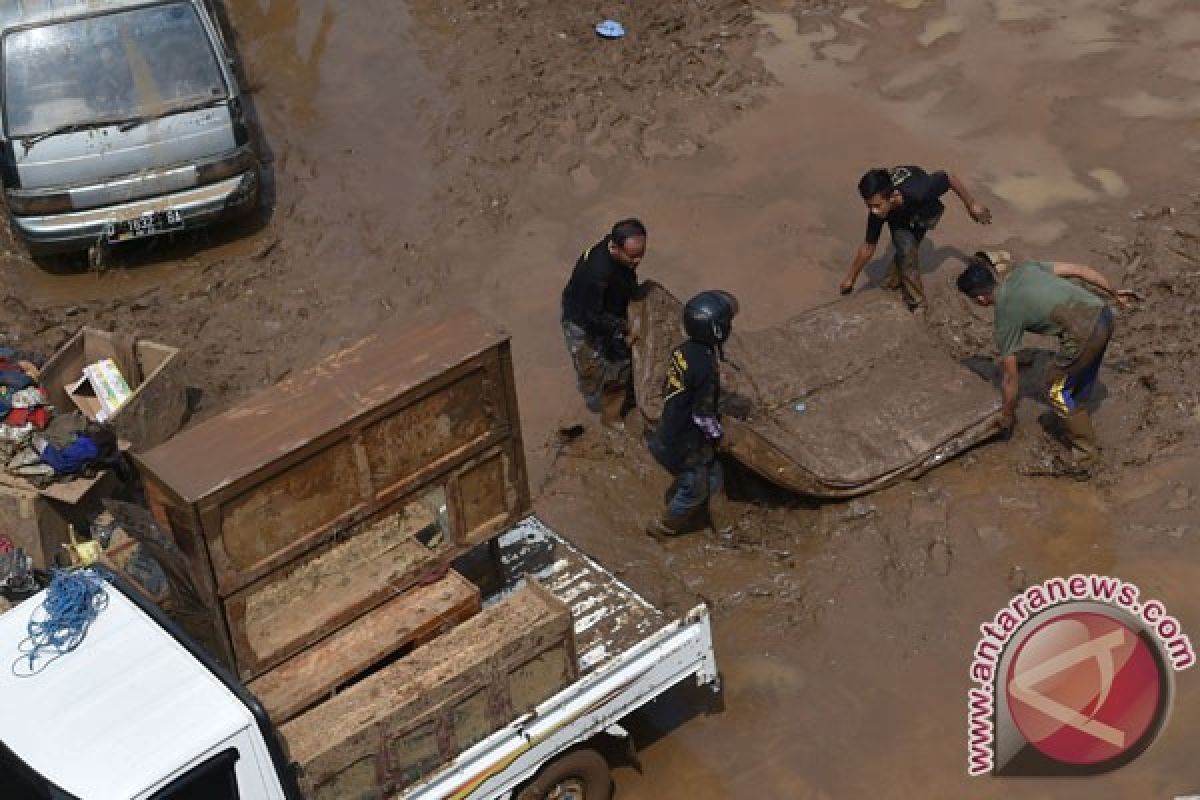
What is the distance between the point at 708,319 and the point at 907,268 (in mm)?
2699

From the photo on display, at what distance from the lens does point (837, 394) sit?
28.5 ft

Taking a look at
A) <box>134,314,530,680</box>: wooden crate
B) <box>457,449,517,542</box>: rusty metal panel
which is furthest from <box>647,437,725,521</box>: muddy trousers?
<box>134,314,530,680</box>: wooden crate

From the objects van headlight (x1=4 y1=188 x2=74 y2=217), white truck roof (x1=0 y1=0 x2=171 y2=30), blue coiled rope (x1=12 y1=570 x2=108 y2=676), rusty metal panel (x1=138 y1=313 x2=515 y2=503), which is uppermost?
white truck roof (x1=0 y1=0 x2=171 y2=30)

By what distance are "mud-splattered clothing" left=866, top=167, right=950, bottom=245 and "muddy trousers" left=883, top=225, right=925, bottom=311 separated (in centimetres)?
2

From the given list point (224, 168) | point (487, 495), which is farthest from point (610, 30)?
point (487, 495)

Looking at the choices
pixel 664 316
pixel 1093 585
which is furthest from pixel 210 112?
pixel 1093 585

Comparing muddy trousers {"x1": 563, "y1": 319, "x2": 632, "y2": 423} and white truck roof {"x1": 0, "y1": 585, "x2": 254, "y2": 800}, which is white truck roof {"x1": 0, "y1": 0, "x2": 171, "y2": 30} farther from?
white truck roof {"x1": 0, "y1": 585, "x2": 254, "y2": 800}

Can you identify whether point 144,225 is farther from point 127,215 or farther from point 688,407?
point 688,407

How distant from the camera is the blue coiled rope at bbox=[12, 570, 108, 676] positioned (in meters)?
5.41

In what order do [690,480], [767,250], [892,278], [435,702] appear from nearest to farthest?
[435,702] → [690,480] → [892,278] → [767,250]

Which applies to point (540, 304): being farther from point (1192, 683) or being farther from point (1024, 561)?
point (1192, 683)

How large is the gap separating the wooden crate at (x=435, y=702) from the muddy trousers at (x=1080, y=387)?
3527 mm

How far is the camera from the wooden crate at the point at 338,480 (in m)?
5.86

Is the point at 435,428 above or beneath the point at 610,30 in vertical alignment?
above
